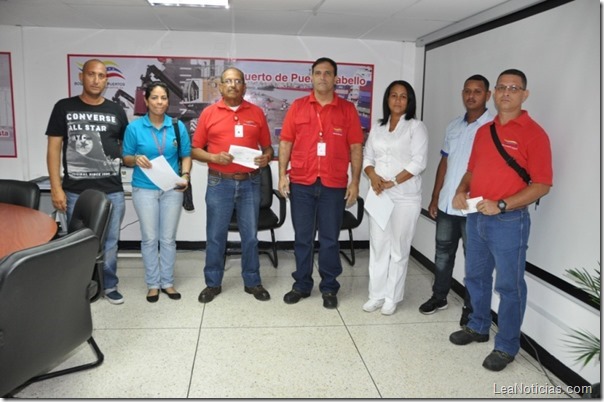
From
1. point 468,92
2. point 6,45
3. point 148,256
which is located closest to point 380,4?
point 468,92

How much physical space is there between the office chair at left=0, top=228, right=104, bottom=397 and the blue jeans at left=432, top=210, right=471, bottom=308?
2.29 m

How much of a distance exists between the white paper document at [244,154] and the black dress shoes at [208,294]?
1.05 metres

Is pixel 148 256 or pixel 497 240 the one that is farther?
pixel 148 256

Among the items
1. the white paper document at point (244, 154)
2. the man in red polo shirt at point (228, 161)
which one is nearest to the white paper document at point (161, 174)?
the man in red polo shirt at point (228, 161)

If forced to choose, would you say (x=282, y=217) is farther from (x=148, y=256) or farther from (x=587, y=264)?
(x=587, y=264)

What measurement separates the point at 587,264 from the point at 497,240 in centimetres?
46

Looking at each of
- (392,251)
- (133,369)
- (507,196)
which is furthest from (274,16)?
(133,369)

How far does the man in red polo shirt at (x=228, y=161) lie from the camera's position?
335 centimetres

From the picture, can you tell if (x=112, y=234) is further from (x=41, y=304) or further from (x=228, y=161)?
(x=41, y=304)

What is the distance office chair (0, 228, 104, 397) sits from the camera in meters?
1.62

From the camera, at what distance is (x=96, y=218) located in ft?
8.18

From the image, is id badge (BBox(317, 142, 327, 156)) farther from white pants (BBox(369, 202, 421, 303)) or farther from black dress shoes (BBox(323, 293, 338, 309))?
black dress shoes (BBox(323, 293, 338, 309))

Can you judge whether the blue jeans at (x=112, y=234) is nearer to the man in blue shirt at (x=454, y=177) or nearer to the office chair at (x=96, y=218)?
the office chair at (x=96, y=218)

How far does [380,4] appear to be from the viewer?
3.35m
